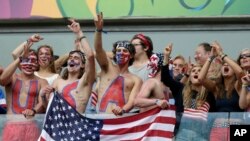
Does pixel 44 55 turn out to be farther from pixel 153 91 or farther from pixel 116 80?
pixel 153 91

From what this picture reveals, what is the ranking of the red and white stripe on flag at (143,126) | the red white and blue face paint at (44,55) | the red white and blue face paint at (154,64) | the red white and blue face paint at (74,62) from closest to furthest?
1. the red and white stripe on flag at (143,126)
2. the red white and blue face paint at (154,64)
3. the red white and blue face paint at (74,62)
4. the red white and blue face paint at (44,55)

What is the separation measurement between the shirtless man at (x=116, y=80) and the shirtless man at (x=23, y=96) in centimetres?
86

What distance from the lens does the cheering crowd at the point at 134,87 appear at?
1236 cm

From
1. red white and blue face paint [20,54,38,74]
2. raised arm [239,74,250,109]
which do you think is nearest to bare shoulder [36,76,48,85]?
red white and blue face paint [20,54,38,74]

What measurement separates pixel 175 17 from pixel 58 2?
2.09m

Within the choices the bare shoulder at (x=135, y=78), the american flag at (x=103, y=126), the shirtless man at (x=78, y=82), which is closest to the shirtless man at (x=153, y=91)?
the american flag at (x=103, y=126)

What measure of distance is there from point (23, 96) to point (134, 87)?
5.11 feet

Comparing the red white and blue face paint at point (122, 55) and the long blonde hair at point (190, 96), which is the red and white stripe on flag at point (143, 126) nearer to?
the long blonde hair at point (190, 96)

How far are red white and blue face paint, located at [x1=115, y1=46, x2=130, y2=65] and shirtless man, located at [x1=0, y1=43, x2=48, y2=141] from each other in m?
1.10

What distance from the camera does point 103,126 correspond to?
12422 mm

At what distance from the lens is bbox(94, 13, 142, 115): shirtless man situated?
1270 cm

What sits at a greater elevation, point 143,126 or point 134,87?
point 134,87

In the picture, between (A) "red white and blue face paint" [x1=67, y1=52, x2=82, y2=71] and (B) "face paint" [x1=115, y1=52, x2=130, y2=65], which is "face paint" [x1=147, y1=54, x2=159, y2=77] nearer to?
(B) "face paint" [x1=115, y1=52, x2=130, y2=65]

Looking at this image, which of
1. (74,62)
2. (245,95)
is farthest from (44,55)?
(245,95)
